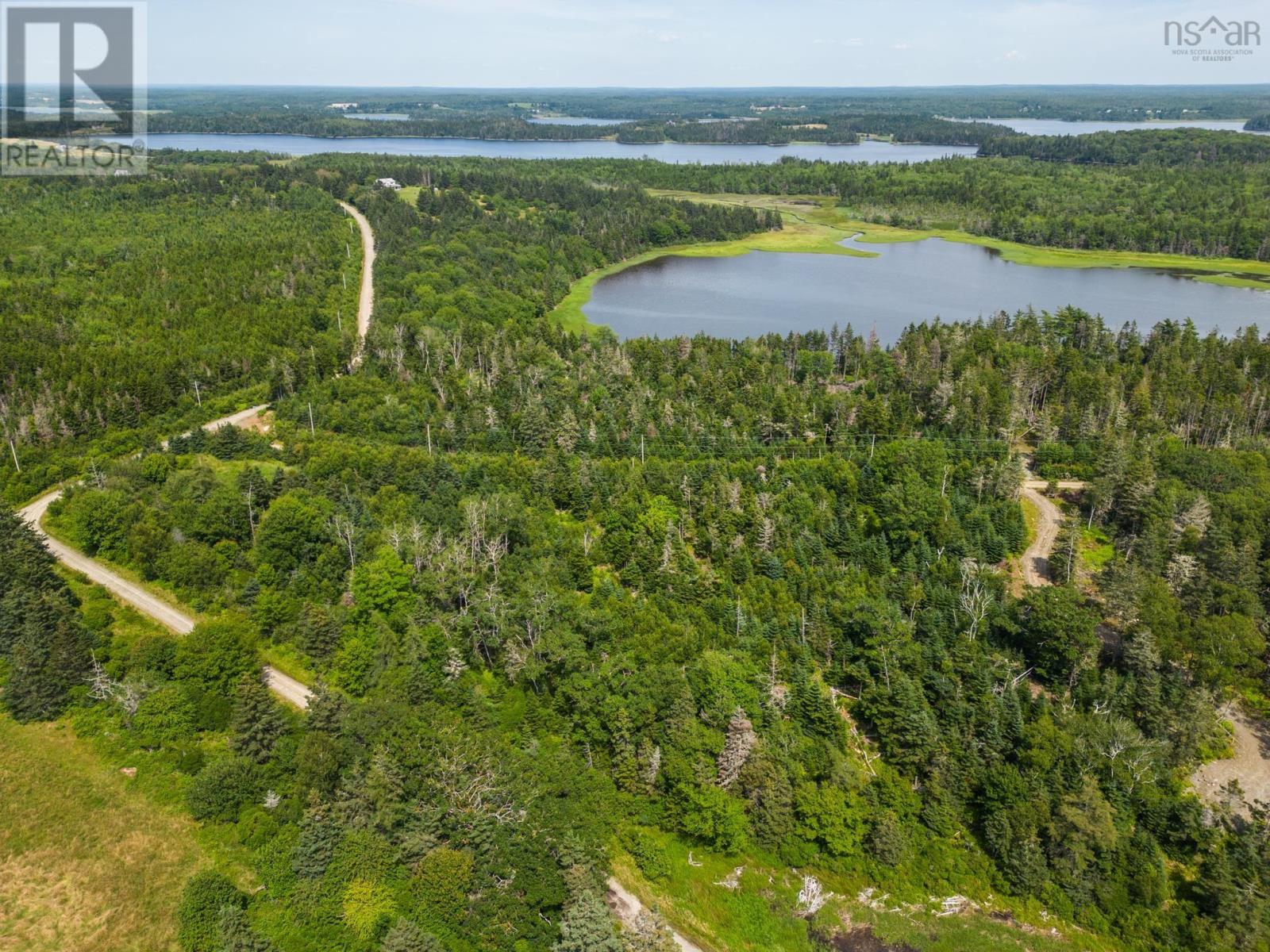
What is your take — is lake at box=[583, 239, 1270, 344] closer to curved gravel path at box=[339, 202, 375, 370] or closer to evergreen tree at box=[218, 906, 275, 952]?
curved gravel path at box=[339, 202, 375, 370]

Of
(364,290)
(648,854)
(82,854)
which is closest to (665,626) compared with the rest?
(648,854)

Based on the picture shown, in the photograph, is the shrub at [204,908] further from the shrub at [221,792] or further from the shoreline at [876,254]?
the shoreline at [876,254]

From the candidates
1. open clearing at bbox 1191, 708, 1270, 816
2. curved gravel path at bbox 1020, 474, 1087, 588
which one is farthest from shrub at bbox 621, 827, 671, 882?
curved gravel path at bbox 1020, 474, 1087, 588

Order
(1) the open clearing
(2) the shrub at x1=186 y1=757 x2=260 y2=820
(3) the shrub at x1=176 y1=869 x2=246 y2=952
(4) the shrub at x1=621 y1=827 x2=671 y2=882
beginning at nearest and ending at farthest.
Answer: (3) the shrub at x1=176 y1=869 x2=246 y2=952 → (4) the shrub at x1=621 y1=827 x2=671 y2=882 → (2) the shrub at x1=186 y1=757 x2=260 y2=820 → (1) the open clearing

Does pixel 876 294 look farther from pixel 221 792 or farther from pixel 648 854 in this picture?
pixel 221 792

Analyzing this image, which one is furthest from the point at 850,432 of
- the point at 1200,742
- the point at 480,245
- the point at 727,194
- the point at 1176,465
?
the point at 727,194

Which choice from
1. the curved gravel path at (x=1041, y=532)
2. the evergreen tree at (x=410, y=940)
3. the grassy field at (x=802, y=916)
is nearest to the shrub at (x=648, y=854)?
the grassy field at (x=802, y=916)
